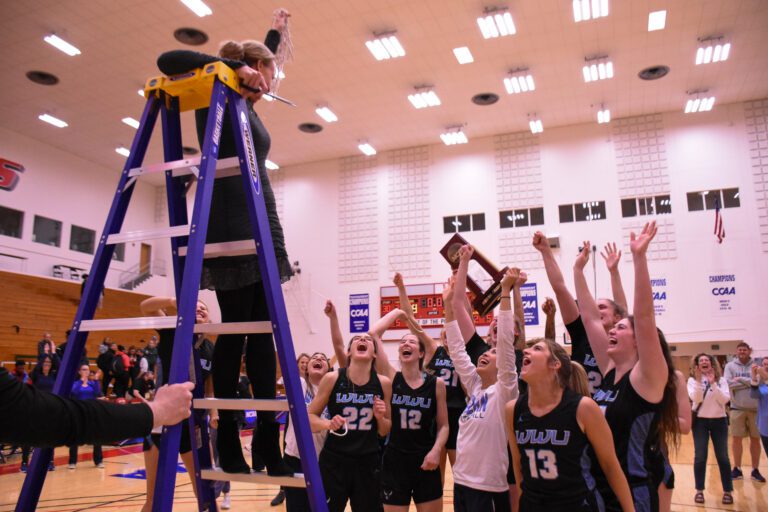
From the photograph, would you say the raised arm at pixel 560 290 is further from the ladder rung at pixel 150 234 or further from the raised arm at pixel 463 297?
the ladder rung at pixel 150 234

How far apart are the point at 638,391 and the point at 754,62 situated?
1747cm

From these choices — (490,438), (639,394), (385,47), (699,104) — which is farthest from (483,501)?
(699,104)

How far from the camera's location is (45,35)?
15375mm

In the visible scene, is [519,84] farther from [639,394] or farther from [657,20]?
[639,394]

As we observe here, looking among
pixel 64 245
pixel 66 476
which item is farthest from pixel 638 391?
pixel 64 245

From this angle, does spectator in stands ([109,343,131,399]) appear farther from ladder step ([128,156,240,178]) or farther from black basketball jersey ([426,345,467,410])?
ladder step ([128,156,240,178])

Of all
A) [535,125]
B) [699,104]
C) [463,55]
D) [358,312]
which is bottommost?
[358,312]

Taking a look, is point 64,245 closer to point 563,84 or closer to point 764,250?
point 563,84

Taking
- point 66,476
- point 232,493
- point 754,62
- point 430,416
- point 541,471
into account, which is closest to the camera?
point 541,471

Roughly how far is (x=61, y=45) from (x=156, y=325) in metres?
16.9

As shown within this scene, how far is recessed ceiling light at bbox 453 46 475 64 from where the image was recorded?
51.7 feet

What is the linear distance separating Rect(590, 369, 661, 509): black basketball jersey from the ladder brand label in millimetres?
2505

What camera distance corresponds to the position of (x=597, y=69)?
1666cm

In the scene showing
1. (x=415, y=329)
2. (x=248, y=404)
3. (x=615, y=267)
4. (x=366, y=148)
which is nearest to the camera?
(x=248, y=404)
